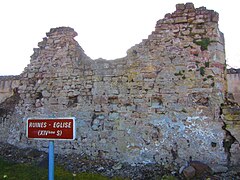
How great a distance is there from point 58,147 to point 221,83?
3.99m

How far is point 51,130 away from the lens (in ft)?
14.3

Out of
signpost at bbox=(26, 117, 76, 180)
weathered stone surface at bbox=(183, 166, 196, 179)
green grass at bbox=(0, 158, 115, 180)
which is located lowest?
green grass at bbox=(0, 158, 115, 180)

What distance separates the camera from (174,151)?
20.2ft

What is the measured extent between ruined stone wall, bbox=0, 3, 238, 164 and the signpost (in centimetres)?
248

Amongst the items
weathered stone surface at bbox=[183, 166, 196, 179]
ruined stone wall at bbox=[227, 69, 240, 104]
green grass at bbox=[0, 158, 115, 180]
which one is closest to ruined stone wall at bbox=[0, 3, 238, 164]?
weathered stone surface at bbox=[183, 166, 196, 179]

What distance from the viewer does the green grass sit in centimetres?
598

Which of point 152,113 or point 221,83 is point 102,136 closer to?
point 152,113

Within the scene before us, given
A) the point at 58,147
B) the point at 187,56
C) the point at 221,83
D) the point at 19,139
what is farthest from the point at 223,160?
the point at 19,139

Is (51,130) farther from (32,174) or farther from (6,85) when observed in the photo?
(6,85)

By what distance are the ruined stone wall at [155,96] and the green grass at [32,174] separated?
82 cm

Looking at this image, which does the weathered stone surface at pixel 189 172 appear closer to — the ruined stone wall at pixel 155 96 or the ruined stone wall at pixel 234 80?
the ruined stone wall at pixel 155 96

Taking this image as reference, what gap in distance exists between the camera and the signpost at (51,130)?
4219mm

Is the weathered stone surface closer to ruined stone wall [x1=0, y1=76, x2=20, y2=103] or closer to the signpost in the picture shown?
the signpost

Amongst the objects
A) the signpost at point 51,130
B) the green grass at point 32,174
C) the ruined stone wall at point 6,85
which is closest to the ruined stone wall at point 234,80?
the green grass at point 32,174
